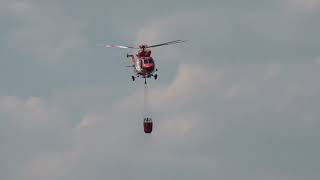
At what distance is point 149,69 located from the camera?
15612 cm

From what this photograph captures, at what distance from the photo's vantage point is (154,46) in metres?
155

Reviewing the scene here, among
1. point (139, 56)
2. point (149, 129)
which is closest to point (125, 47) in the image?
point (139, 56)

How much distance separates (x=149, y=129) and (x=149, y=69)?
13.1 meters

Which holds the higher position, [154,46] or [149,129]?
[154,46]

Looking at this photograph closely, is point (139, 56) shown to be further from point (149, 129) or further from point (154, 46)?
point (149, 129)

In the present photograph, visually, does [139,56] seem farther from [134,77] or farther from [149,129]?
[149,129]

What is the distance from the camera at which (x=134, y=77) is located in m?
159

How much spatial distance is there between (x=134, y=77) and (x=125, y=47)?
23.7 feet

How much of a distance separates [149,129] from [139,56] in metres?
17.3

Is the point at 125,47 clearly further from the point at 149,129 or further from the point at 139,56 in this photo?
the point at 149,129

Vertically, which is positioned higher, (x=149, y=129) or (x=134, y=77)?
(x=134, y=77)

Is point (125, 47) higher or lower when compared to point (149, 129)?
higher

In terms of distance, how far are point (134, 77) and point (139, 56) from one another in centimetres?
527

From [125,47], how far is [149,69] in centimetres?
713
